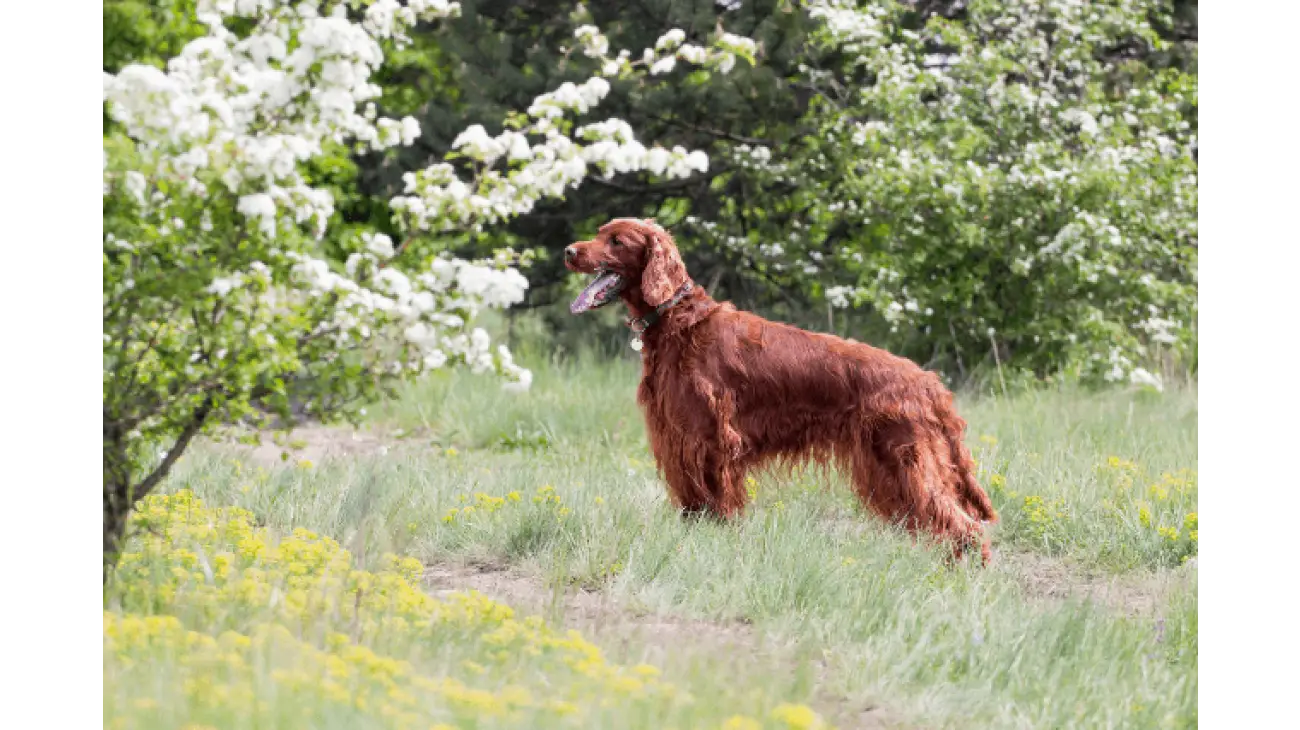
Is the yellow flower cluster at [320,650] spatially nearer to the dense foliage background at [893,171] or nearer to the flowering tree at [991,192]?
the dense foliage background at [893,171]

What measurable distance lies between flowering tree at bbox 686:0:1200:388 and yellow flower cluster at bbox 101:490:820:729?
5754 millimetres

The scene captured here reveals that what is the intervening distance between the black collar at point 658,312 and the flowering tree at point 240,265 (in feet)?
2.21

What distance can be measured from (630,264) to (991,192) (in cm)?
481

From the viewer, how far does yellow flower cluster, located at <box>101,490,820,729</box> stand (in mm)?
2797

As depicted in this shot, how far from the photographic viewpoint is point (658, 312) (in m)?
4.87

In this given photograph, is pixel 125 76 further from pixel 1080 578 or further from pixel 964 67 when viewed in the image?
pixel 964 67

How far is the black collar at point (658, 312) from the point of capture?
4.83m

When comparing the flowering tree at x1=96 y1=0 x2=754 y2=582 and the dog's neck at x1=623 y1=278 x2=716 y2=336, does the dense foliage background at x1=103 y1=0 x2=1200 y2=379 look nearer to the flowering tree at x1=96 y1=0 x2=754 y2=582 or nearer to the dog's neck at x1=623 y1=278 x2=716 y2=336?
the dog's neck at x1=623 y1=278 x2=716 y2=336

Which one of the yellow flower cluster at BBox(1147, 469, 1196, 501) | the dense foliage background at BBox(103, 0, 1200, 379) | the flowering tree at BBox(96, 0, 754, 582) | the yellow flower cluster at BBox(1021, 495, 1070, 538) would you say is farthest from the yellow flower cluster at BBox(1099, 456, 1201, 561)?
the flowering tree at BBox(96, 0, 754, 582)

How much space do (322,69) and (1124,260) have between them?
710cm

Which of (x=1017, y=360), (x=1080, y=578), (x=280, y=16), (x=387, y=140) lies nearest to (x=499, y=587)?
(x=387, y=140)

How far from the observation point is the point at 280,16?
4105 millimetres

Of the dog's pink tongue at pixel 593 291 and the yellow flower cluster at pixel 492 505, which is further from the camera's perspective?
the yellow flower cluster at pixel 492 505

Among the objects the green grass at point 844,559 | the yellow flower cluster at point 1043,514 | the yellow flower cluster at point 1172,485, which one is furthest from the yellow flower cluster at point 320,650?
the yellow flower cluster at point 1172,485
